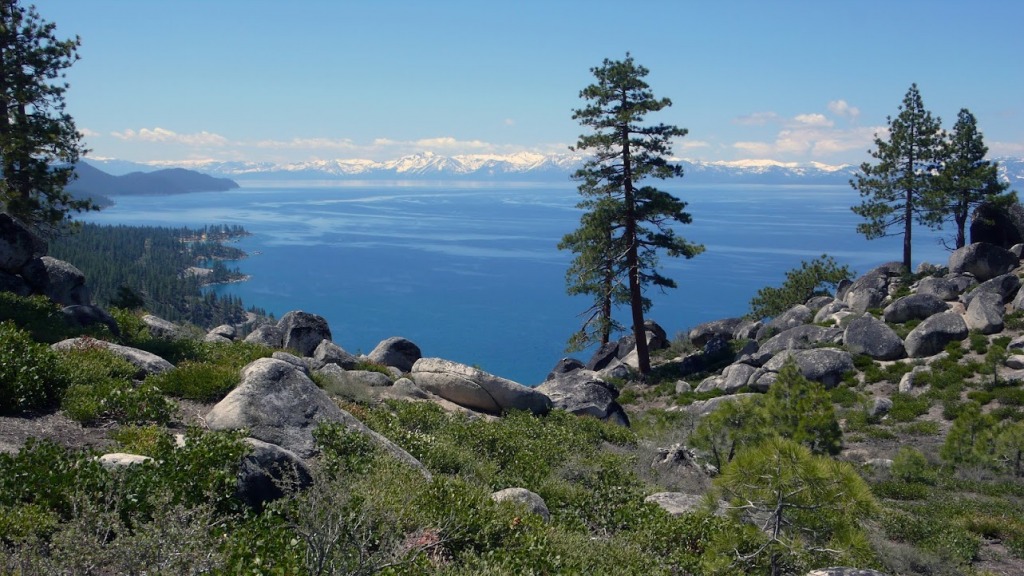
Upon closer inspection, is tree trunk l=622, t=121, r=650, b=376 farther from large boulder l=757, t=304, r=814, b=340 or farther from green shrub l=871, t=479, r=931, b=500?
green shrub l=871, t=479, r=931, b=500

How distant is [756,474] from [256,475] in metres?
5.50

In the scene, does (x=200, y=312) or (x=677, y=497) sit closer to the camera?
(x=677, y=497)

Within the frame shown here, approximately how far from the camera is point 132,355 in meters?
12.7

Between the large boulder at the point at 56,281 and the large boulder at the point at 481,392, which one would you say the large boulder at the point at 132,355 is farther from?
the large boulder at the point at 56,281

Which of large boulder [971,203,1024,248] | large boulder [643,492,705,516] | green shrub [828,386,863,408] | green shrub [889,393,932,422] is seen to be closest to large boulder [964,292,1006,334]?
green shrub [889,393,932,422]

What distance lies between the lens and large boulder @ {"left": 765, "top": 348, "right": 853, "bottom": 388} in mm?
23234

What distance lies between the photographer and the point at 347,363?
20.4 m

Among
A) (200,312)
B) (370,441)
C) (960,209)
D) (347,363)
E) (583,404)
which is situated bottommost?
(200,312)

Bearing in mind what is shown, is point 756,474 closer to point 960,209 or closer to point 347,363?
point 347,363

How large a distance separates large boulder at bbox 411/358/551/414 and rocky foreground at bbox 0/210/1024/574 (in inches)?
1.3

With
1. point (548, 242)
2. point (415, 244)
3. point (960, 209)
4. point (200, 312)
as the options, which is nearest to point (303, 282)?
point (200, 312)

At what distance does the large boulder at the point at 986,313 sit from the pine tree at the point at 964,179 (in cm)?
993

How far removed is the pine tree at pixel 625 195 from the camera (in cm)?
2711

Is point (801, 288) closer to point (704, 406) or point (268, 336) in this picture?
point (704, 406)
